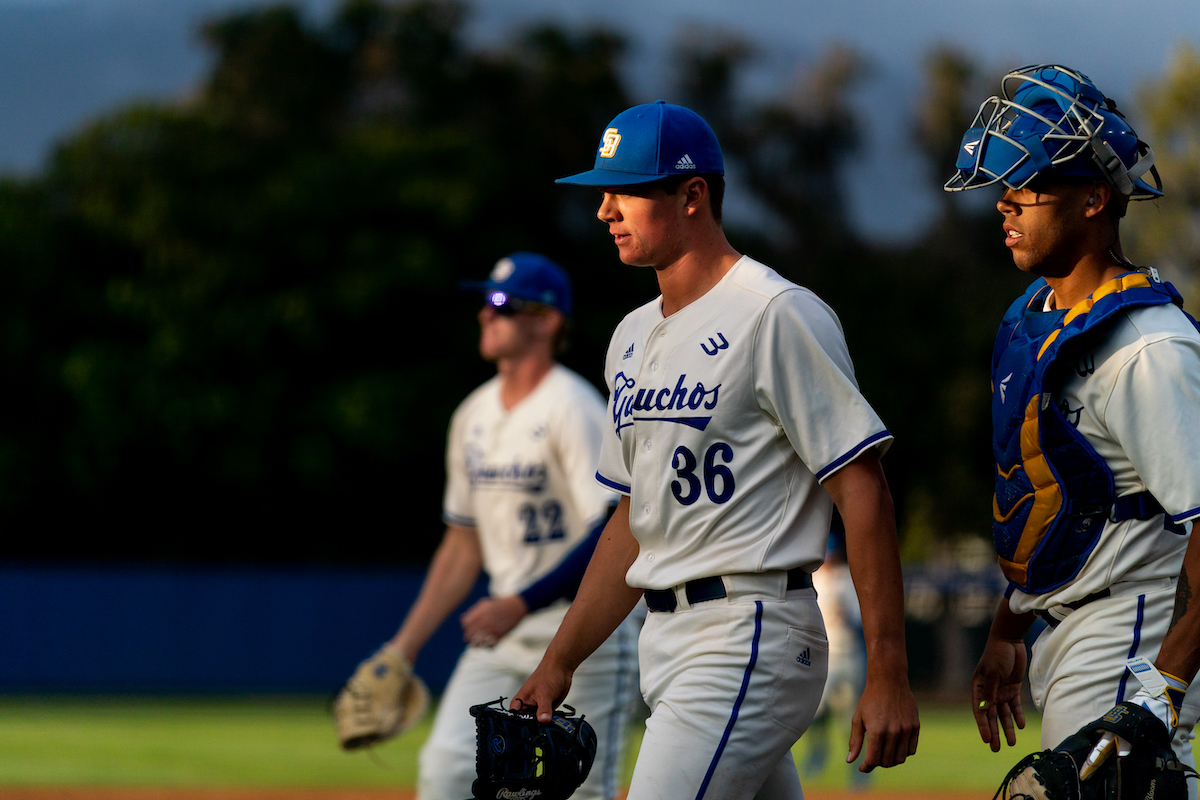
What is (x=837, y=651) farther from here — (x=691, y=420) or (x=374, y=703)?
(x=691, y=420)

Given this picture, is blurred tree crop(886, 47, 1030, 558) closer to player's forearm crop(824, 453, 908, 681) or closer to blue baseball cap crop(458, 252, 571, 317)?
blue baseball cap crop(458, 252, 571, 317)

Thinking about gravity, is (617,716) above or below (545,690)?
below

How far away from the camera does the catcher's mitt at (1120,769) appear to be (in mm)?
2881

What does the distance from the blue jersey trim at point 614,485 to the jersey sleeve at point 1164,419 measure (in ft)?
4.07

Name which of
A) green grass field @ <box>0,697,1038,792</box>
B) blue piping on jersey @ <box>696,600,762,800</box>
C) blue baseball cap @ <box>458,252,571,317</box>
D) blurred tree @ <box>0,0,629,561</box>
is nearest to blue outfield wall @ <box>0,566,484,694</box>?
green grass field @ <box>0,697,1038,792</box>

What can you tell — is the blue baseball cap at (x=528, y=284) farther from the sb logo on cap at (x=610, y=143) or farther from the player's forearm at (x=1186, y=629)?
the player's forearm at (x=1186, y=629)

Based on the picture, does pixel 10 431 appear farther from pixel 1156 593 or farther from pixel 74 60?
pixel 74 60

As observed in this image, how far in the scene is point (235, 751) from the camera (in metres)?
14.1

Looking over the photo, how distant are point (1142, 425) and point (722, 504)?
0.95 meters

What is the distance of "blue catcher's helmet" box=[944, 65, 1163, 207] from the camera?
3.38 meters

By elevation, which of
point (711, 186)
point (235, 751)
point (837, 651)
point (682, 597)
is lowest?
point (235, 751)

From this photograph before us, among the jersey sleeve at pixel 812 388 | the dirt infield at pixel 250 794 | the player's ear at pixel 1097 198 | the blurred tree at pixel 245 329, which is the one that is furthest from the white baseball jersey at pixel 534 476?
the blurred tree at pixel 245 329

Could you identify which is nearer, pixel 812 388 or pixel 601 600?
pixel 812 388

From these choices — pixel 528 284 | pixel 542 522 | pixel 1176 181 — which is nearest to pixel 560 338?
pixel 528 284
